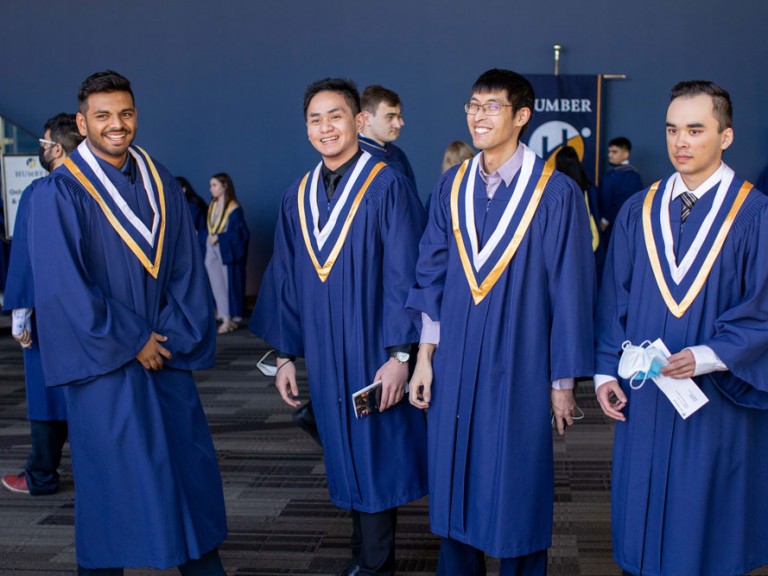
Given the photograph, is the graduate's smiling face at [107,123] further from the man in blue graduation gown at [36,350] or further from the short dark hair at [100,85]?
the man in blue graduation gown at [36,350]

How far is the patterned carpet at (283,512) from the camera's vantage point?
335cm

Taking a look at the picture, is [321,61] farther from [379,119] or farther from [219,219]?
[379,119]

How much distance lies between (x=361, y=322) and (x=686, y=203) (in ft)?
3.49

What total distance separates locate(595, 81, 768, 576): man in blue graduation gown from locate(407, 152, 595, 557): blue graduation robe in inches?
7.0

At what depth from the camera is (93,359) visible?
8.41 ft

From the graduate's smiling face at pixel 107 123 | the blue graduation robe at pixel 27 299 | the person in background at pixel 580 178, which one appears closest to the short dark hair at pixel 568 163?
the person in background at pixel 580 178

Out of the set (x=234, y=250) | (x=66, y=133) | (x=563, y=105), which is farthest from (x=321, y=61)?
(x=66, y=133)

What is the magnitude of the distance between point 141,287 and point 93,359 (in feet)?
0.83

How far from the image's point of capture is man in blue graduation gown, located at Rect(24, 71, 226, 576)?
8.40 feet

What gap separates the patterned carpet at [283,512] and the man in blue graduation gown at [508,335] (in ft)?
2.52

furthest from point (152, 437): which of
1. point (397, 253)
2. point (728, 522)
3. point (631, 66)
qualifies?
point (631, 66)

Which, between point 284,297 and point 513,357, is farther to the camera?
point 284,297

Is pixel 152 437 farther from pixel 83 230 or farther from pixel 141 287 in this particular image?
pixel 83 230

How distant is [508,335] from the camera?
2.58 meters
